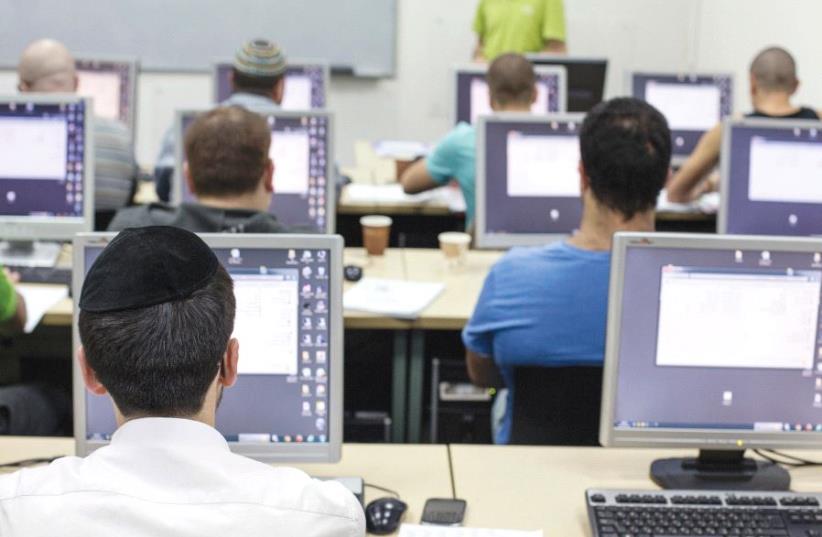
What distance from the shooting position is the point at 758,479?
7.01ft

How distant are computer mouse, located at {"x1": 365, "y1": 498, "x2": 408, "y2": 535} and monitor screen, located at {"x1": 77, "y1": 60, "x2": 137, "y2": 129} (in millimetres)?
3852

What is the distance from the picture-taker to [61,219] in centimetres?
344

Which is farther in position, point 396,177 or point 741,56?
point 741,56

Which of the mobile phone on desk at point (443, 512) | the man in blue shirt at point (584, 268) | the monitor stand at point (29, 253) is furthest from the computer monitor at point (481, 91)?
the mobile phone on desk at point (443, 512)

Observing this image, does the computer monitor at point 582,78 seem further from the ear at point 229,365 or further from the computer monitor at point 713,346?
the ear at point 229,365

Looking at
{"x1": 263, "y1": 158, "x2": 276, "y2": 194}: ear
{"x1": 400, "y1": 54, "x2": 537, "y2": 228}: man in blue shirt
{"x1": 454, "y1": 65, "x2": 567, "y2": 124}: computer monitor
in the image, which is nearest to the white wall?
{"x1": 454, "y1": 65, "x2": 567, "y2": 124}: computer monitor

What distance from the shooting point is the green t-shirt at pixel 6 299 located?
9.11 ft

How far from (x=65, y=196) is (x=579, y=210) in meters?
1.64

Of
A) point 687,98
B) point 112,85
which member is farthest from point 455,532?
point 112,85

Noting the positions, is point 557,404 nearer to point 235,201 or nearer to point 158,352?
point 235,201

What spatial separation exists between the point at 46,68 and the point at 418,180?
1504 mm

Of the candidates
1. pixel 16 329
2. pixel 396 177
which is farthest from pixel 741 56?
pixel 16 329

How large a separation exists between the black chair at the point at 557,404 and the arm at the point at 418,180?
84.2 inches

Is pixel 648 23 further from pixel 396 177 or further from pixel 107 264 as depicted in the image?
pixel 107 264
